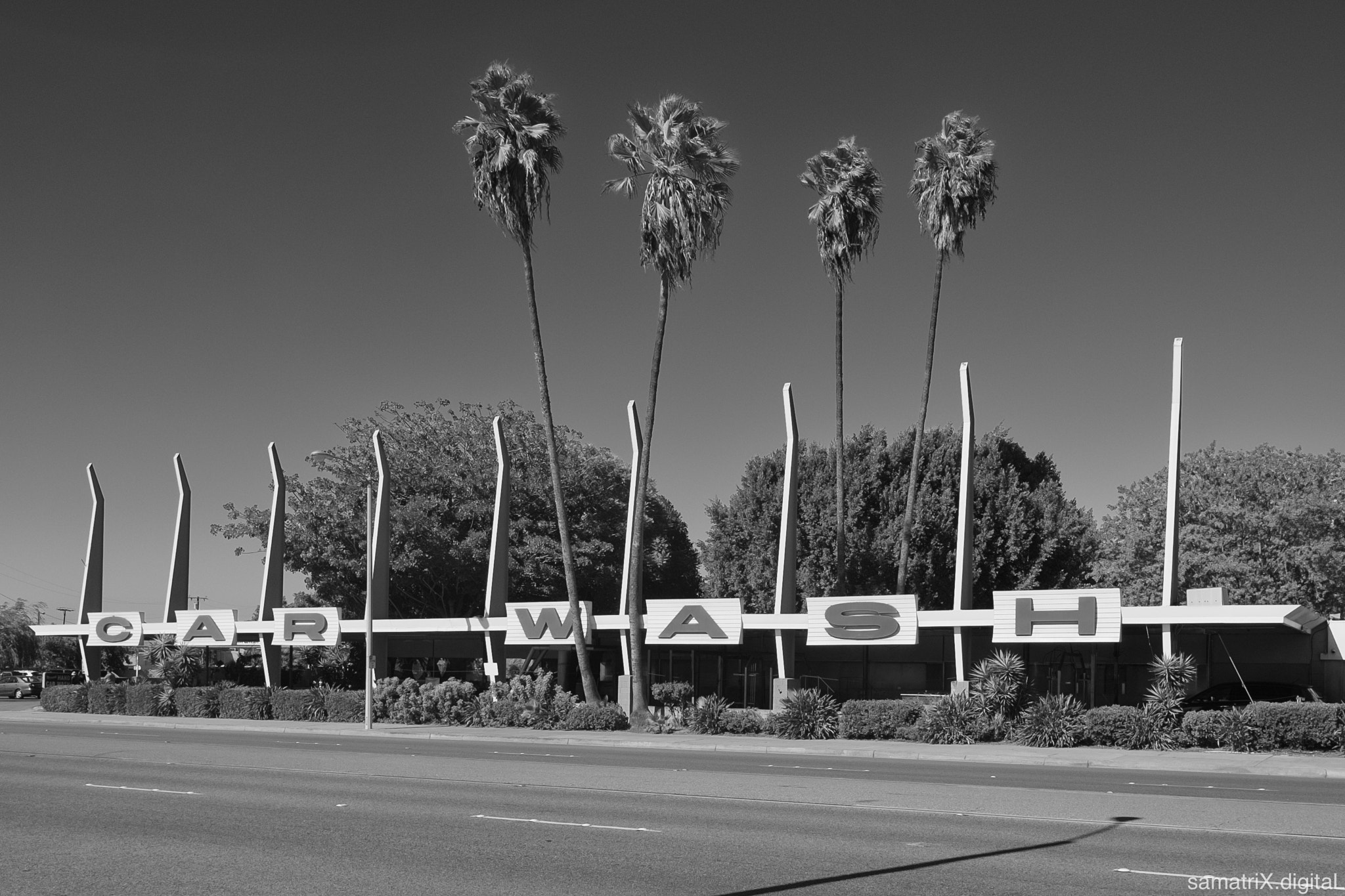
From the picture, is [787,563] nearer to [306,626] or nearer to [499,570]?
[499,570]

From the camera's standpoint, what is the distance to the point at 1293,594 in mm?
52281

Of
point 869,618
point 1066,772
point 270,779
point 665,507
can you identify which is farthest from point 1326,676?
point 665,507

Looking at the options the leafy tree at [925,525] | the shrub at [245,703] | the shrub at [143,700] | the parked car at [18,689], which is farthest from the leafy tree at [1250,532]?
the parked car at [18,689]

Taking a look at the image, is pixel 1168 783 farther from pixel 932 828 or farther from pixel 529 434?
pixel 529 434

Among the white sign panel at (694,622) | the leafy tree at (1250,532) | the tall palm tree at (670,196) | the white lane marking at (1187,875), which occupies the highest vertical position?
the tall palm tree at (670,196)

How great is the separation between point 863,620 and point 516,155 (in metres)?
18.0

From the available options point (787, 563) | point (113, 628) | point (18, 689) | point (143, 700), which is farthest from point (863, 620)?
point (18, 689)

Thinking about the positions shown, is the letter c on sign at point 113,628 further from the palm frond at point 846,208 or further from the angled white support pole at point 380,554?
the palm frond at point 846,208

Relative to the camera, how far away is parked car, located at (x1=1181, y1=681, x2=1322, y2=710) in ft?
105

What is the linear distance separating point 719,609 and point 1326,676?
18.0 metres

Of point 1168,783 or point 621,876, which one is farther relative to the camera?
point 1168,783

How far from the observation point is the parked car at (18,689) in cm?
6238

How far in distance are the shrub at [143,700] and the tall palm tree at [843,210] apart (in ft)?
82.0

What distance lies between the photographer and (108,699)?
44000mm
